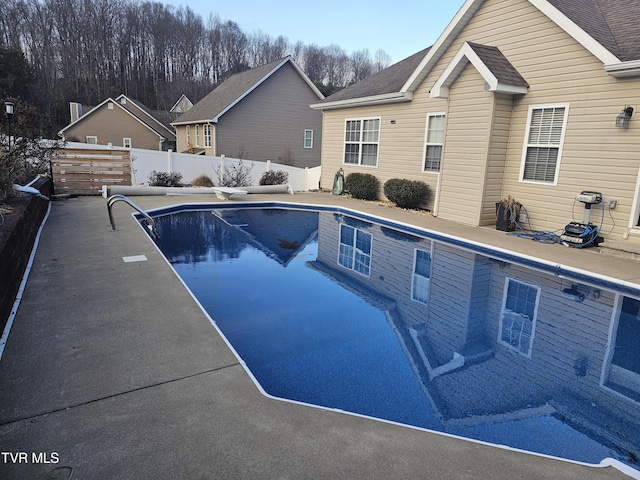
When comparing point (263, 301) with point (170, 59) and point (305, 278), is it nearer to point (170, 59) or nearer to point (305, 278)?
point (305, 278)

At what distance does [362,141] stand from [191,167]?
6.89 m

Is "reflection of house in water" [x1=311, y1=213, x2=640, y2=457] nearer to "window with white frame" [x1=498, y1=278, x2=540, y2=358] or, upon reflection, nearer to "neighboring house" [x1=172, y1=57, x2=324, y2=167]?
"window with white frame" [x1=498, y1=278, x2=540, y2=358]

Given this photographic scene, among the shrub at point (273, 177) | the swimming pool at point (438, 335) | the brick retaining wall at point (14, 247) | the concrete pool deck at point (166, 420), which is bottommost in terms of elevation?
the swimming pool at point (438, 335)

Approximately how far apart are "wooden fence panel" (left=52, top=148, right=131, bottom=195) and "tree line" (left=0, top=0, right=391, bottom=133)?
29.5 meters

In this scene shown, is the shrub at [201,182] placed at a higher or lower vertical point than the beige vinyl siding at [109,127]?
lower

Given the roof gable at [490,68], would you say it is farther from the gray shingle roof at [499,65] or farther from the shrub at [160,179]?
the shrub at [160,179]

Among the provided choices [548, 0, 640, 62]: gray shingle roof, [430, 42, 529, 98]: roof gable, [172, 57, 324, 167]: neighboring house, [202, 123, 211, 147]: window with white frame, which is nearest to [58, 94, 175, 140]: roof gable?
[172, 57, 324, 167]: neighboring house

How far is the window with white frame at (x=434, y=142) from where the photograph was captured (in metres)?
11.6

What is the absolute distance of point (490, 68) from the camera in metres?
9.02

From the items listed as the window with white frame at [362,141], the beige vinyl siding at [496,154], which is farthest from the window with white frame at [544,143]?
the window with white frame at [362,141]

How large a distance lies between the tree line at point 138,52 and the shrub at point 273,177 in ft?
97.0

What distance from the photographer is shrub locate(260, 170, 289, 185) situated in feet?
56.3

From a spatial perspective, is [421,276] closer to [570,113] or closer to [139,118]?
[570,113]

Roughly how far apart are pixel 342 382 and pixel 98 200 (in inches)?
452
